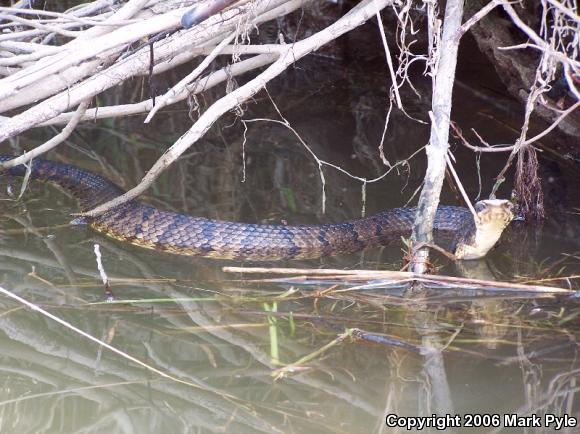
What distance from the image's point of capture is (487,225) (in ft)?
14.1

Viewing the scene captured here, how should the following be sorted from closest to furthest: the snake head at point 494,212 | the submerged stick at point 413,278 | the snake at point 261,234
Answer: the submerged stick at point 413,278 < the snake head at point 494,212 < the snake at point 261,234

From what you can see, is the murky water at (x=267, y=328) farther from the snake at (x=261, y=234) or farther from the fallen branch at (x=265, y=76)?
the fallen branch at (x=265, y=76)

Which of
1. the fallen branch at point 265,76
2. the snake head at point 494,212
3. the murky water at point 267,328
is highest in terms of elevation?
the fallen branch at point 265,76

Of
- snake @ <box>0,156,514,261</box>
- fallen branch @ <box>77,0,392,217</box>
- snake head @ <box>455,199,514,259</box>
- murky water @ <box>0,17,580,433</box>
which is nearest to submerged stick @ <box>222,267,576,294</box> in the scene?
murky water @ <box>0,17,580,433</box>

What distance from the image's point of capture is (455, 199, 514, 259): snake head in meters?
4.16

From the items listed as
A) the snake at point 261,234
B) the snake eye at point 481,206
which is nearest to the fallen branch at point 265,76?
the snake at point 261,234

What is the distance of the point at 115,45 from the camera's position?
357 cm

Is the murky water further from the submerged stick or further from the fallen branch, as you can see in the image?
the fallen branch

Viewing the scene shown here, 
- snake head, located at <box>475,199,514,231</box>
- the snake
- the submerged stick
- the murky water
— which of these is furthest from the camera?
the snake

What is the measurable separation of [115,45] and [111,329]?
1208 millimetres

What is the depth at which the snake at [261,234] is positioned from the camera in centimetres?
463

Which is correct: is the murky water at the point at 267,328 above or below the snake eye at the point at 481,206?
below

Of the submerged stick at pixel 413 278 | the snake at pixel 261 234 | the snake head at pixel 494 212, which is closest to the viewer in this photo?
the submerged stick at pixel 413 278

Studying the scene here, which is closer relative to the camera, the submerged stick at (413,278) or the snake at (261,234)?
the submerged stick at (413,278)
